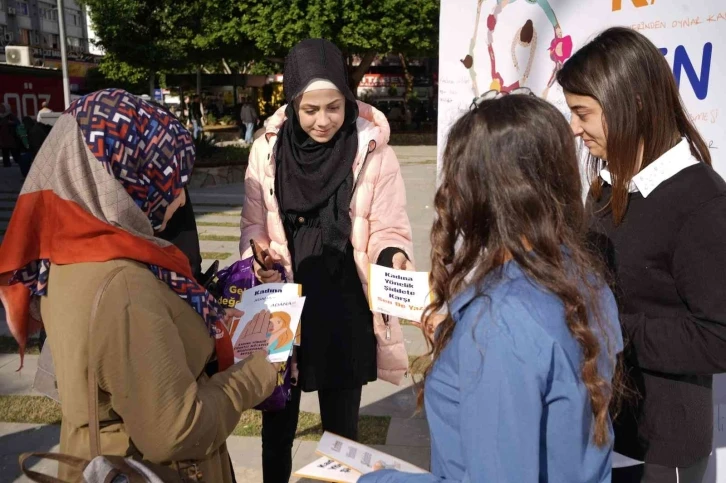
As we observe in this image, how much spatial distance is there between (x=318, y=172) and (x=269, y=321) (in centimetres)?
69

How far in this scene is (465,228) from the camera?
1243 millimetres

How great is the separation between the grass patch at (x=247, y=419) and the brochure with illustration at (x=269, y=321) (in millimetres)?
1727

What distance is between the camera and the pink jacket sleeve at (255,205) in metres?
2.67

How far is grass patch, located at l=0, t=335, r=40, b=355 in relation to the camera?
198 inches

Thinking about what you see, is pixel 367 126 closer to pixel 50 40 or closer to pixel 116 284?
pixel 116 284

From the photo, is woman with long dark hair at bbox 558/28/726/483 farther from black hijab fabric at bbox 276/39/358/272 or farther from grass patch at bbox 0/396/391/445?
grass patch at bbox 0/396/391/445

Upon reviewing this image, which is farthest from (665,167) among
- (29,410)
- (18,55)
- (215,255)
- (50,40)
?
(50,40)

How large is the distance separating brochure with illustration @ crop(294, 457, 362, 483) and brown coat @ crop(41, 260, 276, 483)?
0.25 m

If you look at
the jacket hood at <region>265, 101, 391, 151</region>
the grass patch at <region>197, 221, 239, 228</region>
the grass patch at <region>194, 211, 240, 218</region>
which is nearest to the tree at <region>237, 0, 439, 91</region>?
the grass patch at <region>194, 211, 240, 218</region>

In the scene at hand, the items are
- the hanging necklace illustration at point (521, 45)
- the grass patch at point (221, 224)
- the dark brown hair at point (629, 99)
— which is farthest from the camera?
the grass patch at point (221, 224)

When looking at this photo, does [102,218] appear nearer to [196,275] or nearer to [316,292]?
[196,275]

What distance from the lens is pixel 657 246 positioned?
168cm

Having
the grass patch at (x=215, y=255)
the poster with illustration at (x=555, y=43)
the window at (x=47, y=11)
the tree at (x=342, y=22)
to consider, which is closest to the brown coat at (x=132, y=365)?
the poster with illustration at (x=555, y=43)

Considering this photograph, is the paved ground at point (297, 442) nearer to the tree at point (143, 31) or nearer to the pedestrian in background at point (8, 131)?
the pedestrian in background at point (8, 131)
